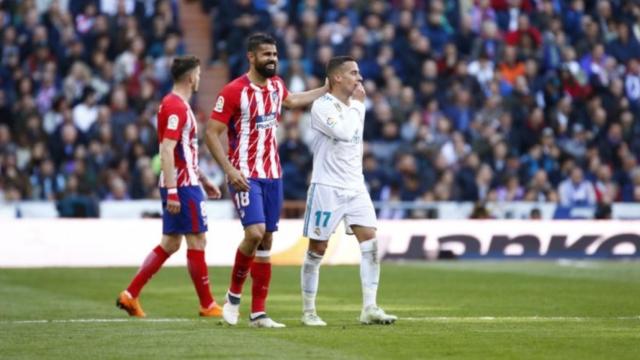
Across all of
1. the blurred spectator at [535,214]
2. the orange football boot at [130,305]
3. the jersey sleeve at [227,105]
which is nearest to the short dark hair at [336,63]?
the jersey sleeve at [227,105]

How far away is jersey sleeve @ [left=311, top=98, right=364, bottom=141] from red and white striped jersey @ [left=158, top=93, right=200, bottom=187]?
1653mm

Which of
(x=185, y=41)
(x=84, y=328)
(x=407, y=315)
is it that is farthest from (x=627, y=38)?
(x=84, y=328)

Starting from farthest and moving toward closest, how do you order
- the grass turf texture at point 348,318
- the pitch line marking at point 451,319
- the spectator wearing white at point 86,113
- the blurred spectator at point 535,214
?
the blurred spectator at point 535,214 → the spectator wearing white at point 86,113 → the pitch line marking at point 451,319 → the grass turf texture at point 348,318

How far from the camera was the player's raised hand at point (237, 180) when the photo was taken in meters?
12.4

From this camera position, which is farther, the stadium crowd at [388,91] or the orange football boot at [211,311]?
the stadium crowd at [388,91]

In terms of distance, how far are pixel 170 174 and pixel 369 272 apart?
2196mm

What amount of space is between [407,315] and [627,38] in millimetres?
19462

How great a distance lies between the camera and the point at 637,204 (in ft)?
90.4

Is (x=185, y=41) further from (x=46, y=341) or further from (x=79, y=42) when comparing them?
(x=46, y=341)

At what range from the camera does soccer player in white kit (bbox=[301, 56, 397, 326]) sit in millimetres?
12664

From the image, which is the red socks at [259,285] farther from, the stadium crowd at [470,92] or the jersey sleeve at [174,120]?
the stadium crowd at [470,92]

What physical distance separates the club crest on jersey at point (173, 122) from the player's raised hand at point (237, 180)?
1.60 metres

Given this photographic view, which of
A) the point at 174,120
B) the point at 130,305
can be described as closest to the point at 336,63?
the point at 174,120

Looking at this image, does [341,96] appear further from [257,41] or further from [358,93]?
[257,41]
